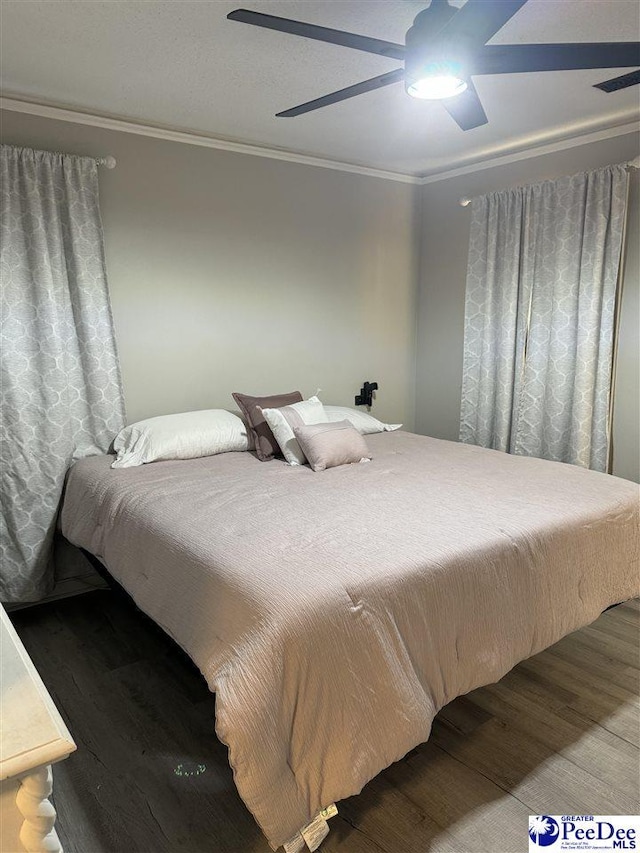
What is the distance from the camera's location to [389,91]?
273 cm

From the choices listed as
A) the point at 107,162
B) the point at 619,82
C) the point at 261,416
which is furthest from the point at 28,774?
the point at 107,162

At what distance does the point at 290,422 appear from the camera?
311 centimetres

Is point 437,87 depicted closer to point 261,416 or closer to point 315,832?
point 261,416

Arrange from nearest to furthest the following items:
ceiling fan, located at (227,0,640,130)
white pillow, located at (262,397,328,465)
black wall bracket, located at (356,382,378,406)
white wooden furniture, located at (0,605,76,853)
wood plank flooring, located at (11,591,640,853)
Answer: white wooden furniture, located at (0,605,76,853) → ceiling fan, located at (227,0,640,130) → wood plank flooring, located at (11,591,640,853) → white pillow, located at (262,397,328,465) → black wall bracket, located at (356,382,378,406)

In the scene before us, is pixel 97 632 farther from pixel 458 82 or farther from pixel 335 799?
pixel 458 82

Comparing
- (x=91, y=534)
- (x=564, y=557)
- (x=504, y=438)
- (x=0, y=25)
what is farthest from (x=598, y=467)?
(x=0, y=25)

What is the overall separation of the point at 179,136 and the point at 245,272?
2.71 feet

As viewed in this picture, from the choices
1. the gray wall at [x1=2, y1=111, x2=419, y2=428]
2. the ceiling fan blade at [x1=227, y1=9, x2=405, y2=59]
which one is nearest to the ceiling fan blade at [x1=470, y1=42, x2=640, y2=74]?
the ceiling fan blade at [x1=227, y1=9, x2=405, y2=59]

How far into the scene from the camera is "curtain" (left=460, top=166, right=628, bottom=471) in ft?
10.8

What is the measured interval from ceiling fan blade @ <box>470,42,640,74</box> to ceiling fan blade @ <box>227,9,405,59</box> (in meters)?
0.25

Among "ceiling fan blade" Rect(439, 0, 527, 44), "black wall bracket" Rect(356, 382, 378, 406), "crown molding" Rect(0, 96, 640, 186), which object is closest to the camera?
"ceiling fan blade" Rect(439, 0, 527, 44)

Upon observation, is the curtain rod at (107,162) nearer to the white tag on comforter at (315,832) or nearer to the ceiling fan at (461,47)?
the ceiling fan at (461,47)

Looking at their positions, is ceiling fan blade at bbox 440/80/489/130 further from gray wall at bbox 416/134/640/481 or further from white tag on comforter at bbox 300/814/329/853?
white tag on comforter at bbox 300/814/329/853

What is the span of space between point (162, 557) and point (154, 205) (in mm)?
2138
